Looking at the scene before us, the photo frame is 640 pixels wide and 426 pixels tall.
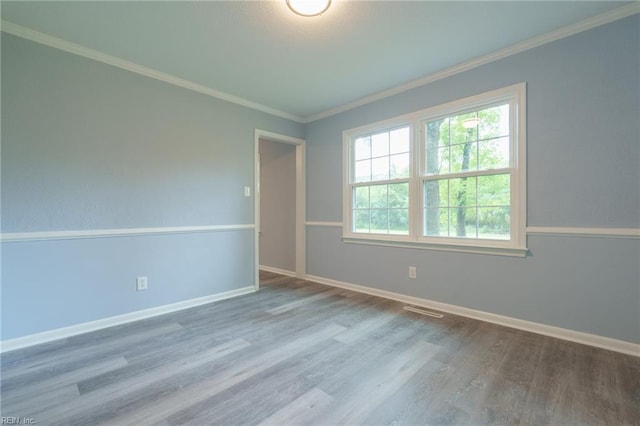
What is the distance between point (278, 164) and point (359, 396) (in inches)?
154

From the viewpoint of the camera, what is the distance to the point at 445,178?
303 centimetres

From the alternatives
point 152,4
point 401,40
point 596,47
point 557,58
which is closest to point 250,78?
point 152,4

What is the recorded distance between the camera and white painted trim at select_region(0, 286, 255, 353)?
→ 2232mm

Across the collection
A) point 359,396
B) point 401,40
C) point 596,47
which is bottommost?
point 359,396

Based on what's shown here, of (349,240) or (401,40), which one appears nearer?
(401,40)

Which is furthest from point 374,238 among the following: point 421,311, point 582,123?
point 582,123

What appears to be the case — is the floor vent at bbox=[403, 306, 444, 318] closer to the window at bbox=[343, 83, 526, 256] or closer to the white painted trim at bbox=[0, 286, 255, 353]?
the window at bbox=[343, 83, 526, 256]

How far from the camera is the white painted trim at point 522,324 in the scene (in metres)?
2.13

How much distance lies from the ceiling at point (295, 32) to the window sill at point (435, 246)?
6.03ft

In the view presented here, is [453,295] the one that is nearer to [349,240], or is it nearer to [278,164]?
[349,240]

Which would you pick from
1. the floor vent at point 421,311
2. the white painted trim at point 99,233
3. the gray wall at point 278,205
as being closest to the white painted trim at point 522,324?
the floor vent at point 421,311

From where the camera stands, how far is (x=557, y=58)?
2.38 metres

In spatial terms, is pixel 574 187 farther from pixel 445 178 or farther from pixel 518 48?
pixel 518 48

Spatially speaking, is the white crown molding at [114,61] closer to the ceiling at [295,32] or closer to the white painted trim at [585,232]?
the ceiling at [295,32]
